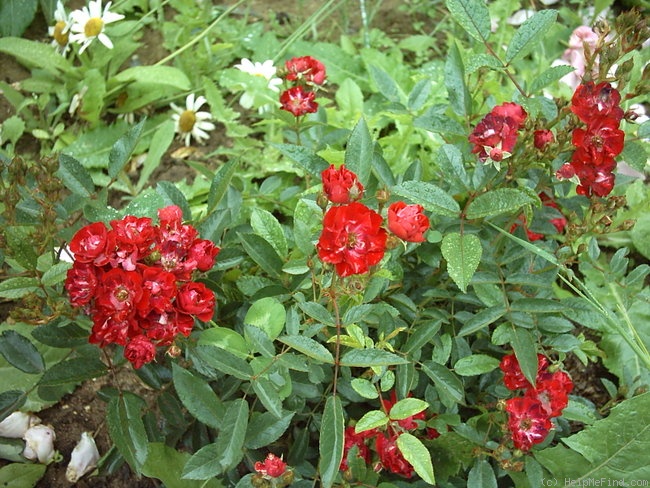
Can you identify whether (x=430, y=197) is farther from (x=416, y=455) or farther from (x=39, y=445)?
(x=39, y=445)

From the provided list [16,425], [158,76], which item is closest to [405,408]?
[16,425]

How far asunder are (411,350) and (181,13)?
1541 millimetres

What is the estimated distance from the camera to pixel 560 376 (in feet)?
3.73

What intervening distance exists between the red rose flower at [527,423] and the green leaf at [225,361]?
1.42ft

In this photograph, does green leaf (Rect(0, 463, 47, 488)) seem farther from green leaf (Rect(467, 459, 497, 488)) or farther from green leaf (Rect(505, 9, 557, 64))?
green leaf (Rect(505, 9, 557, 64))

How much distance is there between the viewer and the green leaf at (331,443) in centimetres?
93

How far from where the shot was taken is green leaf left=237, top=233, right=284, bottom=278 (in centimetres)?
118

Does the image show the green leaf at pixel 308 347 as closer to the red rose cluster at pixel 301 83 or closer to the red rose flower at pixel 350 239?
the red rose flower at pixel 350 239

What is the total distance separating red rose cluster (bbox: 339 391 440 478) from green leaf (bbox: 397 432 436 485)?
0.16ft

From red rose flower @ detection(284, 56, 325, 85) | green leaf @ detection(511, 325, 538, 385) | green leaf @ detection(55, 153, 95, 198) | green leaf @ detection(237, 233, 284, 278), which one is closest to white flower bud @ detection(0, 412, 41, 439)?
green leaf @ detection(55, 153, 95, 198)

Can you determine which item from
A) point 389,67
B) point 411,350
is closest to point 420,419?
point 411,350

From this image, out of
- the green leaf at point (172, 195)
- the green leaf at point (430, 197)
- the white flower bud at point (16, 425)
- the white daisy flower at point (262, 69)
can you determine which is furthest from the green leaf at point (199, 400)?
the white daisy flower at point (262, 69)

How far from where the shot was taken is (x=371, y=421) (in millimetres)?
1031

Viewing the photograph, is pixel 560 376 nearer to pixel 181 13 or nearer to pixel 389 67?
pixel 389 67
